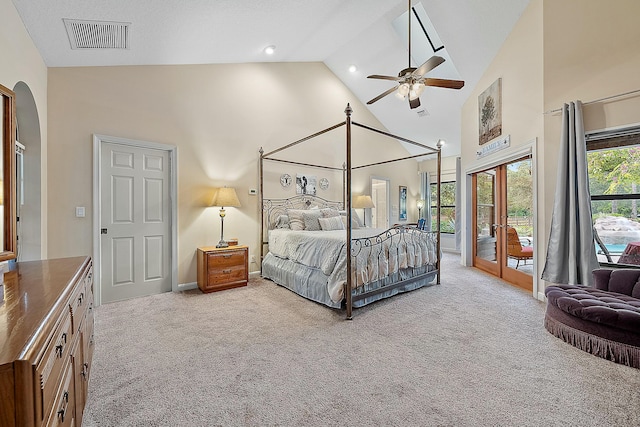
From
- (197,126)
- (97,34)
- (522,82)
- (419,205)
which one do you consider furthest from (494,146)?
(97,34)

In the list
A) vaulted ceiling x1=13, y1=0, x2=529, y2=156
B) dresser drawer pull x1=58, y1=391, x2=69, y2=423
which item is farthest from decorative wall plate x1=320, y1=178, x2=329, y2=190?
dresser drawer pull x1=58, y1=391, x2=69, y2=423

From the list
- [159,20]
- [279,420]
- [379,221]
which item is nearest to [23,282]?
[279,420]

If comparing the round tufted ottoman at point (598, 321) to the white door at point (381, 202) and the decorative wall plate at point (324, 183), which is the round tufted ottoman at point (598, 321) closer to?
the decorative wall plate at point (324, 183)

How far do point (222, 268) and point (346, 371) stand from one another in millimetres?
2632

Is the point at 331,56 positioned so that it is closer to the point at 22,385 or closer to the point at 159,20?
the point at 159,20

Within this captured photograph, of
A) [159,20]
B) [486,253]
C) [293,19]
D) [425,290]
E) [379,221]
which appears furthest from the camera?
[379,221]

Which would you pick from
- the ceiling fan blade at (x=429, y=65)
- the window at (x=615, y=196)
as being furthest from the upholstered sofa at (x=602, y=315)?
Answer: the ceiling fan blade at (x=429, y=65)

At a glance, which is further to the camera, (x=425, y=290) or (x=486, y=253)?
(x=486, y=253)

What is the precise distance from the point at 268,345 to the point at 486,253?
4636 mm

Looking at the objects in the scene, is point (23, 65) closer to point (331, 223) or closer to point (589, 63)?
point (331, 223)

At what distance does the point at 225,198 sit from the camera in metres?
4.26

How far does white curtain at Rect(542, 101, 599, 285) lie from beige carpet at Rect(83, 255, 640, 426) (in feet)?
2.06

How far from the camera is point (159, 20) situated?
2959 mm

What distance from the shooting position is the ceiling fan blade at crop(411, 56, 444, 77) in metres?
2.98
